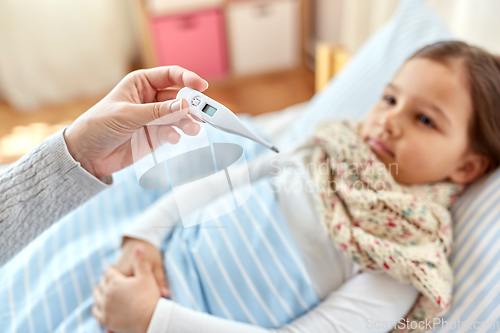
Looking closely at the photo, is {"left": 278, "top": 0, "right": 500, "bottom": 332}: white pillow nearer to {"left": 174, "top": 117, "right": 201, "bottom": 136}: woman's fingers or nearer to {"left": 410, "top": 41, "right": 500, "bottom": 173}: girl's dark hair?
{"left": 410, "top": 41, "right": 500, "bottom": 173}: girl's dark hair

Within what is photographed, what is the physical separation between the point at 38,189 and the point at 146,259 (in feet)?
0.88

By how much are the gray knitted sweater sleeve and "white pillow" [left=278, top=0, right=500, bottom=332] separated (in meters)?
0.67

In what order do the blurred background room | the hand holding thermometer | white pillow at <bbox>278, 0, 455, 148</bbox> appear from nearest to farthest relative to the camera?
the hand holding thermometer, white pillow at <bbox>278, 0, 455, 148</bbox>, the blurred background room

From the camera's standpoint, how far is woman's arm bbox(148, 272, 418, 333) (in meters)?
0.65

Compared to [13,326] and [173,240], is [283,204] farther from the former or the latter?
[13,326]

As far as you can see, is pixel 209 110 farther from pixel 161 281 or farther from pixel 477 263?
pixel 477 263

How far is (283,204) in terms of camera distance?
2.80 ft

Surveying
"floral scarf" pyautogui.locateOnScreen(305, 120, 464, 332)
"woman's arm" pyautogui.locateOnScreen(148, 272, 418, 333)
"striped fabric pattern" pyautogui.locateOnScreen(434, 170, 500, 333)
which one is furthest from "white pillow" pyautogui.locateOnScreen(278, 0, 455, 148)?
"woman's arm" pyautogui.locateOnScreen(148, 272, 418, 333)

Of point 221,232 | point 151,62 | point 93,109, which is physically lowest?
point 151,62

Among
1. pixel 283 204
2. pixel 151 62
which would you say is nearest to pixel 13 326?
pixel 283 204

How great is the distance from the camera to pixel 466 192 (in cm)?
86

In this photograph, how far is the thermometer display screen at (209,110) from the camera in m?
0.49

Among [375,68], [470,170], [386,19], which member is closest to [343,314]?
[470,170]

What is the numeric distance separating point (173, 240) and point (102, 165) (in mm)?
262
